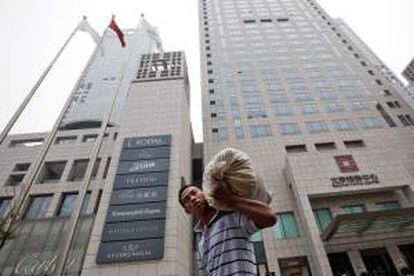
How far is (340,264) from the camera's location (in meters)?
17.1

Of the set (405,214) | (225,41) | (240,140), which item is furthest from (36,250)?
(225,41)

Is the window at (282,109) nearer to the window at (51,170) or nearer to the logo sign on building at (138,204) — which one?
the logo sign on building at (138,204)

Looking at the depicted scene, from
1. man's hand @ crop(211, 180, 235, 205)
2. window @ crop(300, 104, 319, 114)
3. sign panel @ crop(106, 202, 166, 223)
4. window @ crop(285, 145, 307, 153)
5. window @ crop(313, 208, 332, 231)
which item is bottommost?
man's hand @ crop(211, 180, 235, 205)

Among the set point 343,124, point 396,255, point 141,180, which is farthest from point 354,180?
point 141,180

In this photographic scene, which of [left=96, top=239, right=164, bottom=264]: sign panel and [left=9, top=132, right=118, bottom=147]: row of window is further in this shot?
[left=9, top=132, right=118, bottom=147]: row of window

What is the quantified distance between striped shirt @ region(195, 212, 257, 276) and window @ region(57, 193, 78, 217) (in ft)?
75.1

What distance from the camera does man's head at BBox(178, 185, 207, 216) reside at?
192cm

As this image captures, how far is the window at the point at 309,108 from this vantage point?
26.9 meters

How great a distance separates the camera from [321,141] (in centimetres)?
2381

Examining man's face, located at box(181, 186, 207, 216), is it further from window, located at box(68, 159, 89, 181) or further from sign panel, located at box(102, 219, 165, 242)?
window, located at box(68, 159, 89, 181)

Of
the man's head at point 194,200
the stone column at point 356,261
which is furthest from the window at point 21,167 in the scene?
the man's head at point 194,200

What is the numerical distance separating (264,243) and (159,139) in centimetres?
1034

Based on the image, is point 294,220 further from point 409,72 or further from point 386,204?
point 409,72

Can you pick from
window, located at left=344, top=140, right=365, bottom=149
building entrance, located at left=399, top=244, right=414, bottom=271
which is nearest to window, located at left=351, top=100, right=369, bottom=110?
window, located at left=344, top=140, right=365, bottom=149
